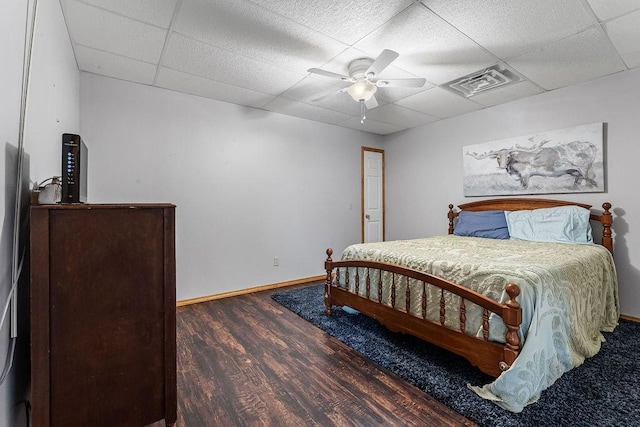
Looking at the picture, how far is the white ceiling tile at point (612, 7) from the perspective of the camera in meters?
1.90

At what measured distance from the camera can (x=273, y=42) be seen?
234 centimetres

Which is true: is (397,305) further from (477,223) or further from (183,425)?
(477,223)

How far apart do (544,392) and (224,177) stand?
138 inches

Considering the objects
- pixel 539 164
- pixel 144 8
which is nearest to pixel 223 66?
pixel 144 8

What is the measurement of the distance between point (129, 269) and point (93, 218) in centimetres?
26

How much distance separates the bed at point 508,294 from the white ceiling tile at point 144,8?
2.37m

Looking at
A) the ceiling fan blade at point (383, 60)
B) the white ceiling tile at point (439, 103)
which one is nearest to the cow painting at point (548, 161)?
the white ceiling tile at point (439, 103)

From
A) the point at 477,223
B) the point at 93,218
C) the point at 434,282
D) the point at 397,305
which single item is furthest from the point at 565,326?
the point at 93,218

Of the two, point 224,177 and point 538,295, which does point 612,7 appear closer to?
point 538,295

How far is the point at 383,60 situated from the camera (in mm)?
2209

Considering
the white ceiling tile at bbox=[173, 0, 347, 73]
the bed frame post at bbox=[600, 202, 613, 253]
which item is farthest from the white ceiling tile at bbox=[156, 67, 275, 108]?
the bed frame post at bbox=[600, 202, 613, 253]

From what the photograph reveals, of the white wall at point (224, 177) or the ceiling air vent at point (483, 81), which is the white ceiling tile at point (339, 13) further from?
the white wall at point (224, 177)

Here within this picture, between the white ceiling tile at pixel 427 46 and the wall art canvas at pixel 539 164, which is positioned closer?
the white ceiling tile at pixel 427 46

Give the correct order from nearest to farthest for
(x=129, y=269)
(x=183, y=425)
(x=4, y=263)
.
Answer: (x=4, y=263) < (x=129, y=269) < (x=183, y=425)
